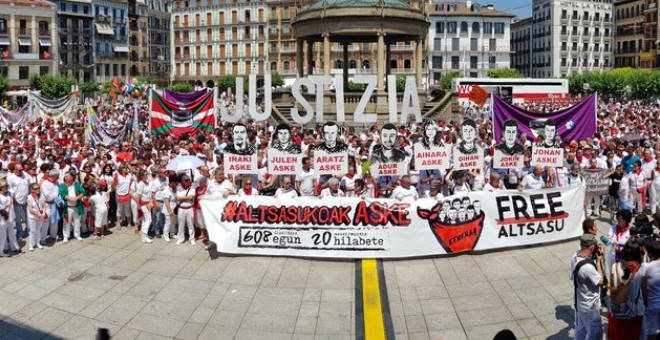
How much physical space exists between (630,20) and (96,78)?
268 ft

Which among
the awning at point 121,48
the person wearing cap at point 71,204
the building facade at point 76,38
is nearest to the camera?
the person wearing cap at point 71,204

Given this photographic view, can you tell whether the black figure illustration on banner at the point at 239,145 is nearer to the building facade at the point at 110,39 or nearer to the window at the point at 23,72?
the window at the point at 23,72

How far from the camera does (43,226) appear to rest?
1517 cm

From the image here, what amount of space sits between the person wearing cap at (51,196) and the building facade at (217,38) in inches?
3445

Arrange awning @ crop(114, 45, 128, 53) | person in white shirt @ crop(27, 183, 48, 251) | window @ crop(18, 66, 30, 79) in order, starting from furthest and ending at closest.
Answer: awning @ crop(114, 45, 128, 53) → window @ crop(18, 66, 30, 79) → person in white shirt @ crop(27, 183, 48, 251)

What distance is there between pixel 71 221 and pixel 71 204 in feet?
1.93

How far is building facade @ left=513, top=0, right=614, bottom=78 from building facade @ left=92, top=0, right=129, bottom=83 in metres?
66.4

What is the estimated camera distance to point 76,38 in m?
95.6

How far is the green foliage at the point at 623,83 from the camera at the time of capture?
3068 inches

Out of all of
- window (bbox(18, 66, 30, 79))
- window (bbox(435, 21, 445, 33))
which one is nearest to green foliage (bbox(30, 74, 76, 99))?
window (bbox(18, 66, 30, 79))

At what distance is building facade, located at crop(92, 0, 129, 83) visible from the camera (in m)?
99.8

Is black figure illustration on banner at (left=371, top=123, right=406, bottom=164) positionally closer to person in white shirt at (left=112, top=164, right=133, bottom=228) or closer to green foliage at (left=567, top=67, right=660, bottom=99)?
person in white shirt at (left=112, top=164, right=133, bottom=228)

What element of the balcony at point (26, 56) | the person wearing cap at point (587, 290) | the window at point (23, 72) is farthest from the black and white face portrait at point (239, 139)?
the window at point (23, 72)

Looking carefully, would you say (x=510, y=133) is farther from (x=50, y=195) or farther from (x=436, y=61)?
(x=436, y=61)
